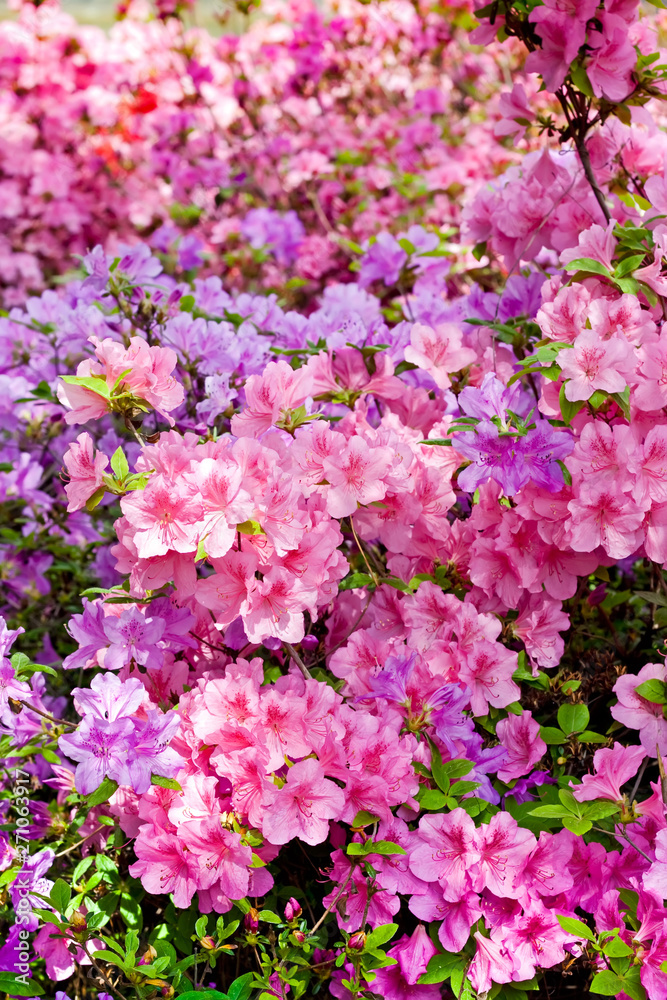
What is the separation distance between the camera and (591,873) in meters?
1.27

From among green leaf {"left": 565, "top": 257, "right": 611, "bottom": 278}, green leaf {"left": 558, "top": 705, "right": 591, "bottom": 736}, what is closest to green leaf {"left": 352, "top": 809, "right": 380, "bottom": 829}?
green leaf {"left": 558, "top": 705, "right": 591, "bottom": 736}

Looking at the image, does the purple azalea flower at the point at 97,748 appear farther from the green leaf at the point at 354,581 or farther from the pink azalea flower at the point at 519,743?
the pink azalea flower at the point at 519,743

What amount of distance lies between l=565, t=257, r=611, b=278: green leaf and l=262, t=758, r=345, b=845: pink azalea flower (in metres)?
0.85

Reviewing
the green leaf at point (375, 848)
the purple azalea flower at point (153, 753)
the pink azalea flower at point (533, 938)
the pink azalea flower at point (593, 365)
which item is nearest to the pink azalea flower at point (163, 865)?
the purple azalea flower at point (153, 753)

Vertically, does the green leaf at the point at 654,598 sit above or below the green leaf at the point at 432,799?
above

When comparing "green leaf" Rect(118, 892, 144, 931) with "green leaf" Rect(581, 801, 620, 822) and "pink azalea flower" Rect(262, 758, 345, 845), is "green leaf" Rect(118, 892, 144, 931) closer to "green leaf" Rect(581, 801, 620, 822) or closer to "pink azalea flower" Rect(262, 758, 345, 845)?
"pink azalea flower" Rect(262, 758, 345, 845)

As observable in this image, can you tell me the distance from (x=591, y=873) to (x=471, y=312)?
3.55ft

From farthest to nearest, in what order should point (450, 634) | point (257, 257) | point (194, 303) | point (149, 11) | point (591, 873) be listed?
point (149, 11) < point (257, 257) < point (194, 303) < point (450, 634) < point (591, 873)

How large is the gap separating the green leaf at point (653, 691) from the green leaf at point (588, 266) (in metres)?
0.64

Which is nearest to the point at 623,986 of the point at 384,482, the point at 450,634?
the point at 450,634

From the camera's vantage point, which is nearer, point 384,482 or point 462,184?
point 384,482

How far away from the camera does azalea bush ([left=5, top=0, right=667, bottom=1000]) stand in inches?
46.9

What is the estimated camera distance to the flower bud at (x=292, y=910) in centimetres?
119

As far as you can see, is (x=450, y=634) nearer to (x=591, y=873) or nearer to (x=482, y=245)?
(x=591, y=873)
